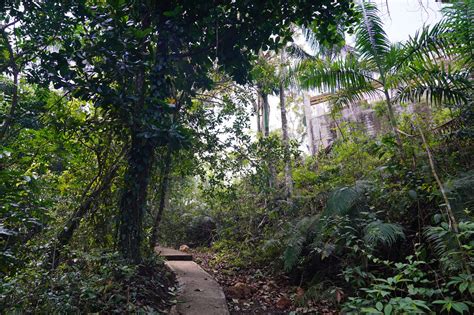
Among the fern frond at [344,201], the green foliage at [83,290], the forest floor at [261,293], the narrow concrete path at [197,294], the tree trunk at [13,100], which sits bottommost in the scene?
the forest floor at [261,293]

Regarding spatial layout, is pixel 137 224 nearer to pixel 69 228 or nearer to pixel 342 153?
pixel 69 228

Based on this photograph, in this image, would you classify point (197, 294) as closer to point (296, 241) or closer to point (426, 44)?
point (296, 241)

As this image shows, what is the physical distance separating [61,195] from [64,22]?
8.56ft

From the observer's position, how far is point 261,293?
4.85 metres

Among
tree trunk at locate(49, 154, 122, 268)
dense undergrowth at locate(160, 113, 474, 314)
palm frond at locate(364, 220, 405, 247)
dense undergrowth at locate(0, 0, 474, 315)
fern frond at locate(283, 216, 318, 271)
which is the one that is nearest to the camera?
dense undergrowth at locate(160, 113, 474, 314)

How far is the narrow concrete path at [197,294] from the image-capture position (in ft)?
12.5

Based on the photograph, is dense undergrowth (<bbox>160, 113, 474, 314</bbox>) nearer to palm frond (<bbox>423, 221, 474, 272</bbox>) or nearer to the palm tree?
palm frond (<bbox>423, 221, 474, 272</bbox>)

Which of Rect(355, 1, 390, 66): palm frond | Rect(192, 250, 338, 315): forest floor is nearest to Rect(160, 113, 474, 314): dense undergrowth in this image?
Rect(192, 250, 338, 315): forest floor

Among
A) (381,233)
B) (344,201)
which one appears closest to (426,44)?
(344,201)

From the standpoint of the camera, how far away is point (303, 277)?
16.0 ft

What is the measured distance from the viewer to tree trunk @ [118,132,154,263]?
3.95 meters

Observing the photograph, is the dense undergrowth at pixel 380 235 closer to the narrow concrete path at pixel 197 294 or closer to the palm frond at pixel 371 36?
the narrow concrete path at pixel 197 294

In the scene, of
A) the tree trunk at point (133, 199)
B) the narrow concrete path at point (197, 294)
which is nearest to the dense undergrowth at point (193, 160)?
the tree trunk at point (133, 199)

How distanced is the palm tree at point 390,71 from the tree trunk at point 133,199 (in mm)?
3697
